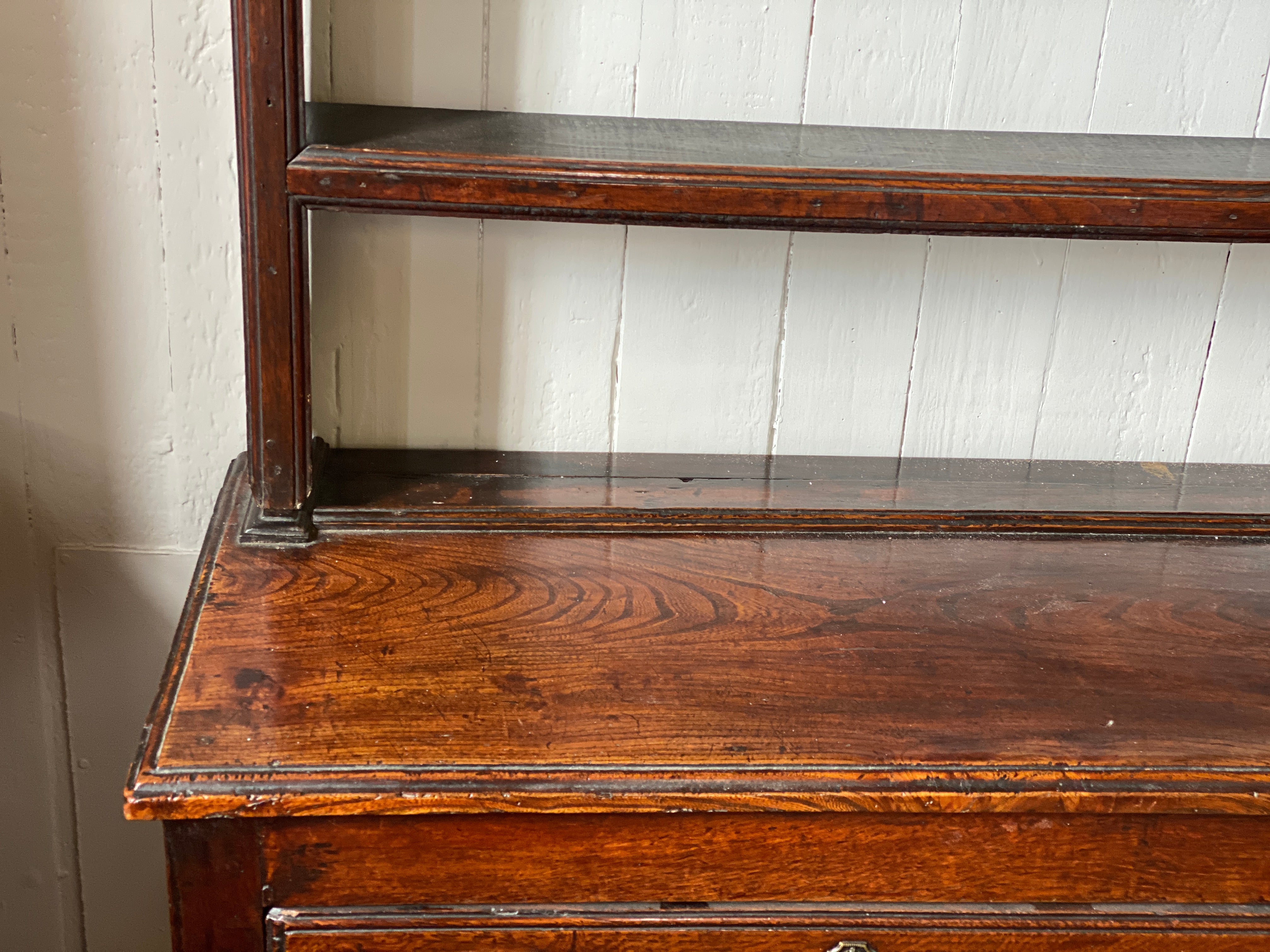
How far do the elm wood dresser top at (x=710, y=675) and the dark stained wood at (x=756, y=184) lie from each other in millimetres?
330

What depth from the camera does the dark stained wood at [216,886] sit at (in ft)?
2.74

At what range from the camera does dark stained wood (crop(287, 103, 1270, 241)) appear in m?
1.00

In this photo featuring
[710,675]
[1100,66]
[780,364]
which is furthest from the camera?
[780,364]

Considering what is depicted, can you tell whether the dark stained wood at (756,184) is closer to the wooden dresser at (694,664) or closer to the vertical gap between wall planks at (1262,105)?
the wooden dresser at (694,664)

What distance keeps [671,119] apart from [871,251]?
10.4 inches

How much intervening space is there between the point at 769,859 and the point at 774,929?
0.06 metres

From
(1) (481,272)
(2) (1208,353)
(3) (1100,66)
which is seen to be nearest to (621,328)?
(1) (481,272)

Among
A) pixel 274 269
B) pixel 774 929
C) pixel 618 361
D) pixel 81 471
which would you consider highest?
pixel 274 269

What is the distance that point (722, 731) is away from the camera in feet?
2.91

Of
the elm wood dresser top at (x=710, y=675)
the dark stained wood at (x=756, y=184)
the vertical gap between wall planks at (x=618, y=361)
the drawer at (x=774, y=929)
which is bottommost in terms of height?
the drawer at (x=774, y=929)

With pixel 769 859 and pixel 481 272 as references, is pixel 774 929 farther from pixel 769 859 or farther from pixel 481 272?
pixel 481 272

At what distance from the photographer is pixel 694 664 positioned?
38.6 inches

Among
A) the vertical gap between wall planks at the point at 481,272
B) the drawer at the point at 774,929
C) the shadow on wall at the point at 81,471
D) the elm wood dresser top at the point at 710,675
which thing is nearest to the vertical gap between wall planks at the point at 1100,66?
the elm wood dresser top at the point at 710,675

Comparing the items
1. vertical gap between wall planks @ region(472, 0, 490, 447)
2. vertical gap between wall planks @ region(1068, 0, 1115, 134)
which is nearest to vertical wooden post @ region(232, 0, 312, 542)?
vertical gap between wall planks @ region(472, 0, 490, 447)
